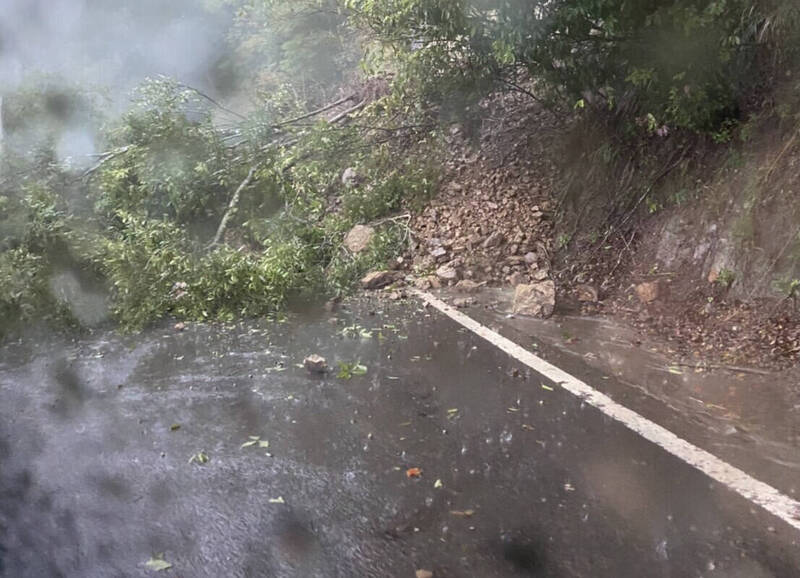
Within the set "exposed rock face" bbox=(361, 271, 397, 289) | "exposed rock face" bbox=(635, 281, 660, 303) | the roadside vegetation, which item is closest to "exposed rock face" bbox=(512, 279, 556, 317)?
"exposed rock face" bbox=(635, 281, 660, 303)

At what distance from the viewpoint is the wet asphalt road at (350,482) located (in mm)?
2674

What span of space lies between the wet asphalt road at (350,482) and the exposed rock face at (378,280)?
7.92 feet

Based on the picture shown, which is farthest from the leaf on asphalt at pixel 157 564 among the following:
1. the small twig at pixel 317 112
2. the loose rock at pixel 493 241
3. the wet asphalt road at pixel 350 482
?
the small twig at pixel 317 112

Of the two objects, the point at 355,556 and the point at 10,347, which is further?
the point at 10,347

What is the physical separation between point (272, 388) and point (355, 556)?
2.09 m

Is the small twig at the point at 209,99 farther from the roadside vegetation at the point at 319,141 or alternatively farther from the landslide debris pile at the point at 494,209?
the landslide debris pile at the point at 494,209

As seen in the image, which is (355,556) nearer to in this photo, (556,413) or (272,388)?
(556,413)

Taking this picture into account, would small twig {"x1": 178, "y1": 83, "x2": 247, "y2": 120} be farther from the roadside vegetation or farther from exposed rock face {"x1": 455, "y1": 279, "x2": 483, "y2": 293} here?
exposed rock face {"x1": 455, "y1": 279, "x2": 483, "y2": 293}

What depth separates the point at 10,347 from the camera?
6074 millimetres

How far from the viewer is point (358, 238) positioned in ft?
27.9

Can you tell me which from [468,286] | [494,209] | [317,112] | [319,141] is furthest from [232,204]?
[468,286]

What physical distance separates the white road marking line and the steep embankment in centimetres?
102

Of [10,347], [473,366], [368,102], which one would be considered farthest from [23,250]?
[368,102]

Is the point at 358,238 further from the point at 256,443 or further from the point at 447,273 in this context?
the point at 256,443
